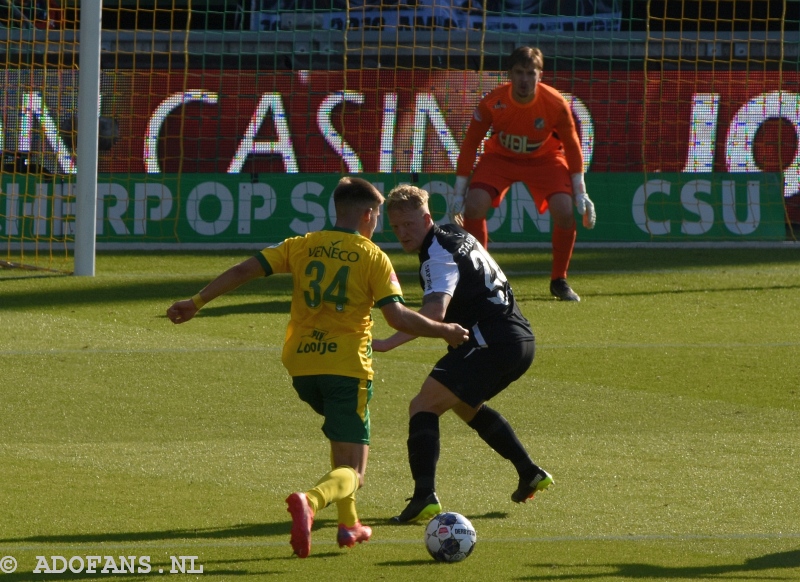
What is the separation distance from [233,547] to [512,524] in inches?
47.6

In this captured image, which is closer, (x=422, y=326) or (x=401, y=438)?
(x=422, y=326)

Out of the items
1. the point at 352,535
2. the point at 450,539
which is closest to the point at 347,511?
the point at 352,535

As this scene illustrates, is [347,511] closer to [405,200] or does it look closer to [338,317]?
[338,317]

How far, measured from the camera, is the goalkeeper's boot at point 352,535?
4652 mm

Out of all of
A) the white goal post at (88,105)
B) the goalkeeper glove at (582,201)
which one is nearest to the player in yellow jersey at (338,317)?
the goalkeeper glove at (582,201)

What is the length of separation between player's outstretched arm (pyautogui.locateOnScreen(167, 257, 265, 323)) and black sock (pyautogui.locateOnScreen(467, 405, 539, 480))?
4.36 ft

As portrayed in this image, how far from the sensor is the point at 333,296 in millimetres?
4887

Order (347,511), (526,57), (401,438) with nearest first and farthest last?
(347,511)
(401,438)
(526,57)

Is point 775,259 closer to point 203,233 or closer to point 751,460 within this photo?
point 203,233

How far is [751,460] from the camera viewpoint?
21.1ft

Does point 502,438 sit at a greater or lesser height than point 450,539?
greater

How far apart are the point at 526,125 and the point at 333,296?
586cm

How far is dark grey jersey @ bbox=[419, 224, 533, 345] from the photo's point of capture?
17.9 ft

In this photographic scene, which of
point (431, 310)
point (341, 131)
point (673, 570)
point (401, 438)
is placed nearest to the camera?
point (673, 570)
